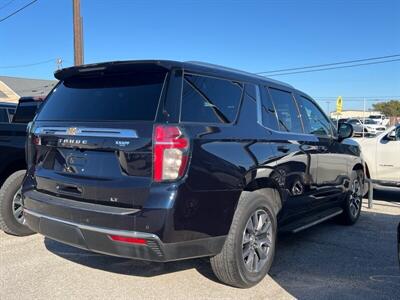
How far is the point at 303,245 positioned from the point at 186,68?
3059 millimetres

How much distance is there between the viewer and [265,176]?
429 centimetres

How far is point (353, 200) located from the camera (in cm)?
707

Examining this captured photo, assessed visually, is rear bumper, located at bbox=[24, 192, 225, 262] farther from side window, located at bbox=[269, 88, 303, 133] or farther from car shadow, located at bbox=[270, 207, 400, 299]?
side window, located at bbox=[269, 88, 303, 133]

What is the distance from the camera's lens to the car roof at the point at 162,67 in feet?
12.1

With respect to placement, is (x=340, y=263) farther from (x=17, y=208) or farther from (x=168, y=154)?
(x=17, y=208)

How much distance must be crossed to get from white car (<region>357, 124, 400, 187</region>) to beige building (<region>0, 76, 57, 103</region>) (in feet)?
145

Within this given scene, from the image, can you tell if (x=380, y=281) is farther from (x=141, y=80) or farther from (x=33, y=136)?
(x=33, y=136)

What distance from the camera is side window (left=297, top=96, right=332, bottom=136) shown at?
566 centimetres

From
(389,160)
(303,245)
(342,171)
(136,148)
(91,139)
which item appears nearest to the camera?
(136,148)

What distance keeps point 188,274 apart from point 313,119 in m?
2.68

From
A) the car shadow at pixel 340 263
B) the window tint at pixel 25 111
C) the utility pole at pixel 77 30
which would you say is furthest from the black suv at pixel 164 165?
the utility pole at pixel 77 30

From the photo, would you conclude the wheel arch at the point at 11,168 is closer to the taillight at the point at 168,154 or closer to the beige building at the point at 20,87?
the taillight at the point at 168,154

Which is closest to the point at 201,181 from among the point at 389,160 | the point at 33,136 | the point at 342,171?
the point at 33,136

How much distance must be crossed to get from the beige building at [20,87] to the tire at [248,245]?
47959 millimetres
